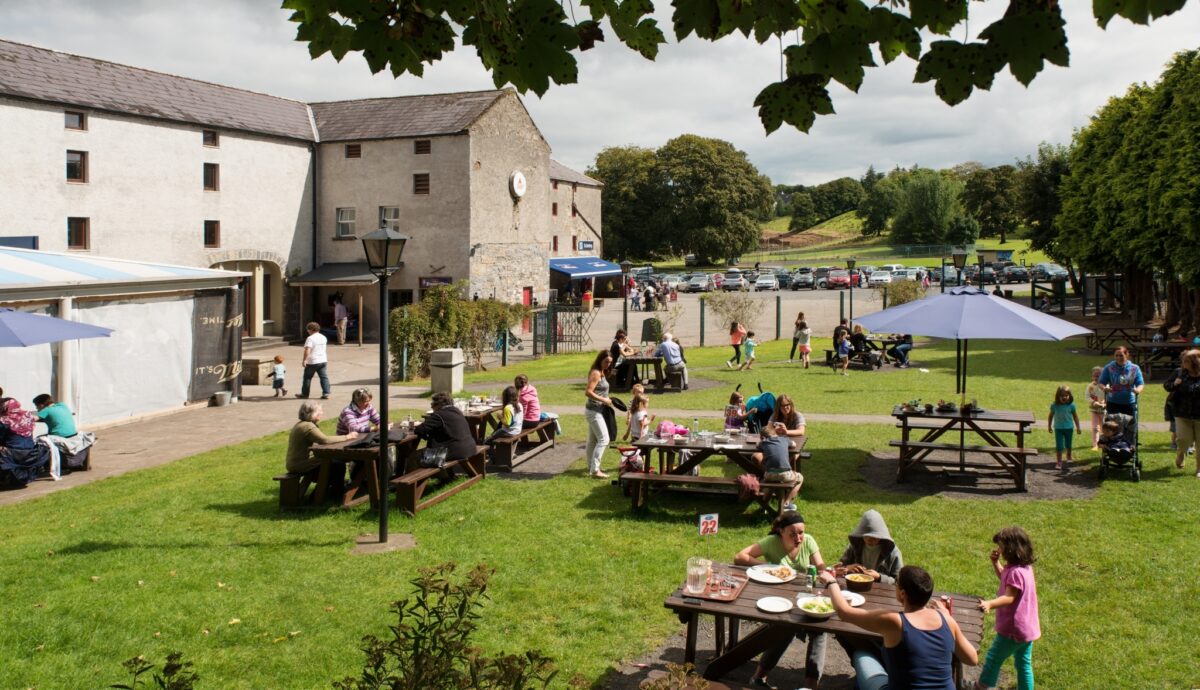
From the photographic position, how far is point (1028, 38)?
121 inches

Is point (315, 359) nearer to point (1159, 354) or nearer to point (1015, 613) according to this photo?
point (1015, 613)

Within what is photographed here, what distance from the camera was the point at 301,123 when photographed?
125 feet

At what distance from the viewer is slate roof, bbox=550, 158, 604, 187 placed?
56.7m

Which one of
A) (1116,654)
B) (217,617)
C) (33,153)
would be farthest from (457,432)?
(33,153)

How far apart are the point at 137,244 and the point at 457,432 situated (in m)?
24.4

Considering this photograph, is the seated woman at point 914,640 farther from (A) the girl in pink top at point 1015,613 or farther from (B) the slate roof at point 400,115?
(B) the slate roof at point 400,115

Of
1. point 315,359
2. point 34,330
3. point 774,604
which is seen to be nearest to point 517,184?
point 315,359

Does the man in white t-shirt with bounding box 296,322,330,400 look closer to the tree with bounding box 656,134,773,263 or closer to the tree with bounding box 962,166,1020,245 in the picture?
the tree with bounding box 656,134,773,263

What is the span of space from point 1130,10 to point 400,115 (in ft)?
123

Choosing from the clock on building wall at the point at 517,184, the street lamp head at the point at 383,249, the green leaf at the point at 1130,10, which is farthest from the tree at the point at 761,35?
the clock on building wall at the point at 517,184

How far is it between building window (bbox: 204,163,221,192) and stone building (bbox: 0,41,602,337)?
0.07 meters

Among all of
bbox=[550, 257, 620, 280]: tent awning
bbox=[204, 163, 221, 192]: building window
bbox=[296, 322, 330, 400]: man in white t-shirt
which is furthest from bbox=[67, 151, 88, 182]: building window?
bbox=[550, 257, 620, 280]: tent awning

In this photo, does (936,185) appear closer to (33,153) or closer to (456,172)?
(456,172)

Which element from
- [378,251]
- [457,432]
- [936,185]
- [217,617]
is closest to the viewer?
[217,617]
